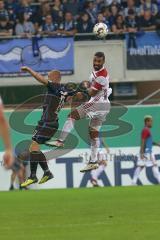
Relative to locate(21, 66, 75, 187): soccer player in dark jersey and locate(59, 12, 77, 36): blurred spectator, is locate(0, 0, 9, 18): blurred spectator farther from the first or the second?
locate(21, 66, 75, 187): soccer player in dark jersey

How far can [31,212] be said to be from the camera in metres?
15.4

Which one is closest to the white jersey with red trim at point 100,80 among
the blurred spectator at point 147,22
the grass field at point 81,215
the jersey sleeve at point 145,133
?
the grass field at point 81,215

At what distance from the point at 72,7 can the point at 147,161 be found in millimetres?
6633

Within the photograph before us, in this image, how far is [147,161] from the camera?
25297mm

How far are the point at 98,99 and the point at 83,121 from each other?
25.7ft

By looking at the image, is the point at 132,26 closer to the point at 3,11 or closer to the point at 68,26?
the point at 68,26

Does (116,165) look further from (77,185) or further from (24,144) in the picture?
(24,144)

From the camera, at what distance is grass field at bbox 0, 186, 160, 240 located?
12.9m

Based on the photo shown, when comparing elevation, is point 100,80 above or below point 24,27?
below

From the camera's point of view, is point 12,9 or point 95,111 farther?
point 12,9

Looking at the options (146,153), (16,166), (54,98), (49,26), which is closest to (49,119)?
(54,98)

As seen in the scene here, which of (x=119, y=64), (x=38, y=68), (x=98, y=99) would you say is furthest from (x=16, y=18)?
(x=98, y=99)

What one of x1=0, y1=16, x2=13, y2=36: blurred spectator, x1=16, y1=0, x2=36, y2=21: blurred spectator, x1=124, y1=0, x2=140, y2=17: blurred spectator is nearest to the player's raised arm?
x1=0, y1=16, x2=13, y2=36: blurred spectator

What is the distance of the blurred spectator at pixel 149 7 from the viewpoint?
28.7 m
